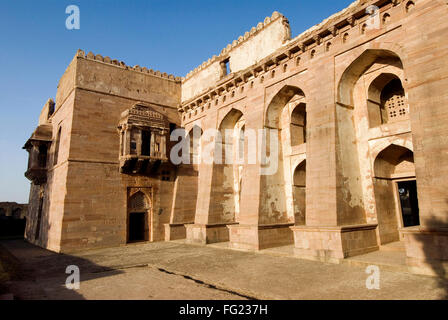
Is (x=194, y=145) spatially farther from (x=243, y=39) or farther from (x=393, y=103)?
(x=393, y=103)

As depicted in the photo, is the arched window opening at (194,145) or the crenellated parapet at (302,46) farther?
the arched window opening at (194,145)

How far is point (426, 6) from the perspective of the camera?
25.9 ft

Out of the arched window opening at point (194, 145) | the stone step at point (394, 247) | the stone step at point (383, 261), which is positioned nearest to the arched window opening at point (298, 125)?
the stone step at point (394, 247)

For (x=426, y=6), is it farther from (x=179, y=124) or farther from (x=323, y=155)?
(x=179, y=124)

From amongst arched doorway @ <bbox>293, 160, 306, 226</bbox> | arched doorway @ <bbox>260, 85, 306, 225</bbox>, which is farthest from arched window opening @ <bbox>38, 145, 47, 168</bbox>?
arched doorway @ <bbox>293, 160, 306, 226</bbox>

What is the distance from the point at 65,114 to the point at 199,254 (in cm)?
1080

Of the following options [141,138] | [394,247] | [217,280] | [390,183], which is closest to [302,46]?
[390,183]

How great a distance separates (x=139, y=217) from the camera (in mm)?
17141

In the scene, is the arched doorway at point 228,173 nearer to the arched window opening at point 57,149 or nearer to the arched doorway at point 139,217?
the arched doorway at point 139,217

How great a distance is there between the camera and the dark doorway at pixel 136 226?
16844 millimetres

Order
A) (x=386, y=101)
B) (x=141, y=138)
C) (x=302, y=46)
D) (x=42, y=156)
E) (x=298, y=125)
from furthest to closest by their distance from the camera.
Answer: (x=42, y=156), (x=141, y=138), (x=298, y=125), (x=302, y=46), (x=386, y=101)

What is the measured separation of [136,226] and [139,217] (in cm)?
52

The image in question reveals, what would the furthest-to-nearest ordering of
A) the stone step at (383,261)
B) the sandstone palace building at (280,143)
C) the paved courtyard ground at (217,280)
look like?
1. the sandstone palace building at (280,143)
2. the stone step at (383,261)
3. the paved courtyard ground at (217,280)

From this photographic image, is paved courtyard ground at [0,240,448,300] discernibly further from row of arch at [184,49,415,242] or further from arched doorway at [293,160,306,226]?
arched doorway at [293,160,306,226]
